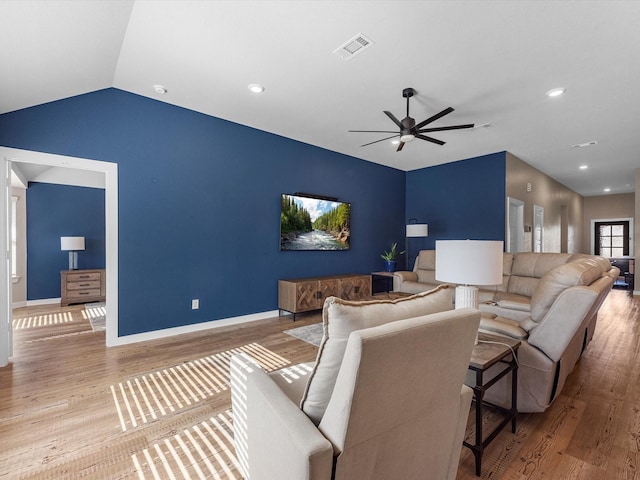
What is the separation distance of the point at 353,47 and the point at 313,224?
2.82m

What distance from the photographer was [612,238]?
1011 centimetres

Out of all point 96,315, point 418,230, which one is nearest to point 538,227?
point 418,230

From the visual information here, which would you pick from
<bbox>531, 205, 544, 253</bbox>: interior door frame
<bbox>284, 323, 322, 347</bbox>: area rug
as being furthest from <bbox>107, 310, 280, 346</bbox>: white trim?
<bbox>531, 205, 544, 253</bbox>: interior door frame

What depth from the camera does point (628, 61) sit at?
263 cm

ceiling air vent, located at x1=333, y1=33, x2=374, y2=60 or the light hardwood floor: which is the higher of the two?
ceiling air vent, located at x1=333, y1=33, x2=374, y2=60

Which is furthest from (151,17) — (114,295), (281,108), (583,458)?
(583,458)

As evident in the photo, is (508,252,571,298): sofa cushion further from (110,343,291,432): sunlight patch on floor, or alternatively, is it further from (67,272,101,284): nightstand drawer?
(67,272,101,284): nightstand drawer

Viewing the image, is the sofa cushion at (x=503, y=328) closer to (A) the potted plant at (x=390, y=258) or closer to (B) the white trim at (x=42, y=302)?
(A) the potted plant at (x=390, y=258)

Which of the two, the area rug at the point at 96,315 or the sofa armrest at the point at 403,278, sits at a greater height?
the sofa armrest at the point at 403,278

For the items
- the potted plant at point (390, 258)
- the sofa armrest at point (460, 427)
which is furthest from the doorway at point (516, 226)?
the sofa armrest at point (460, 427)

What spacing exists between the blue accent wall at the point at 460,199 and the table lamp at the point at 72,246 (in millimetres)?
6469

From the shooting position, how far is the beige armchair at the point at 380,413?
82cm

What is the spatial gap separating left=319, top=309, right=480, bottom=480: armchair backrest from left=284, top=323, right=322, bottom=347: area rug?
2.27 meters

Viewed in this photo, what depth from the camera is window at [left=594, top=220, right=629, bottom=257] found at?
973cm
